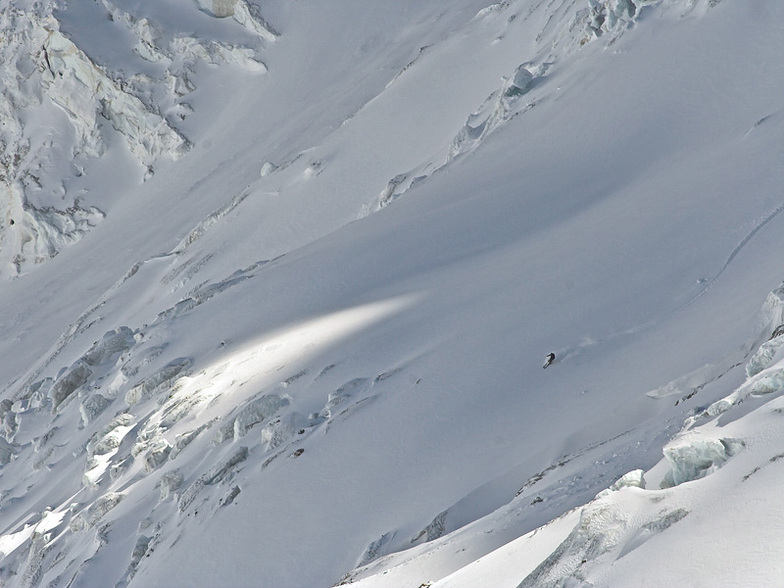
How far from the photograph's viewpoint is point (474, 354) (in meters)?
11.3

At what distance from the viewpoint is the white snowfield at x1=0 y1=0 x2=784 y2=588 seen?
6212 millimetres

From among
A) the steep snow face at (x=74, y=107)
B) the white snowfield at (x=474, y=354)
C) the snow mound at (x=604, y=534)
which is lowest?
the snow mound at (x=604, y=534)

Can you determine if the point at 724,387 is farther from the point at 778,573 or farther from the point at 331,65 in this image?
the point at 331,65

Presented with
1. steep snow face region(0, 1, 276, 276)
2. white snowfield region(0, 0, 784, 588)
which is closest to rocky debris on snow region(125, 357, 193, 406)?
white snowfield region(0, 0, 784, 588)

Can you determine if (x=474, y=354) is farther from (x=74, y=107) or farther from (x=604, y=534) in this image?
(x=74, y=107)

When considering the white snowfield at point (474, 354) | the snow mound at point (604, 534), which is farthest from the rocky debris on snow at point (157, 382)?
the snow mound at point (604, 534)

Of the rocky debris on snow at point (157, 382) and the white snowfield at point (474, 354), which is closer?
the white snowfield at point (474, 354)

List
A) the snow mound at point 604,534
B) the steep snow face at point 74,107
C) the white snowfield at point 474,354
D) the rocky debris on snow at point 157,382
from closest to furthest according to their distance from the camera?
the snow mound at point 604,534 < the white snowfield at point 474,354 < the rocky debris on snow at point 157,382 < the steep snow face at point 74,107

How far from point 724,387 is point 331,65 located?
37028 millimetres

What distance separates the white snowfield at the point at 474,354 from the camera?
6212 millimetres

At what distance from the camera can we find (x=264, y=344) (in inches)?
574

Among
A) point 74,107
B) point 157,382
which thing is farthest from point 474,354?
point 74,107

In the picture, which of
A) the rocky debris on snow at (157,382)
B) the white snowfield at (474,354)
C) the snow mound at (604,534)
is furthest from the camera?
the rocky debris on snow at (157,382)

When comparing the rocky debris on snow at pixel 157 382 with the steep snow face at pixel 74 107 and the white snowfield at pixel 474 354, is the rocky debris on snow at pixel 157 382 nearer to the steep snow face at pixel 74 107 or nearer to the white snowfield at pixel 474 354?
the white snowfield at pixel 474 354
